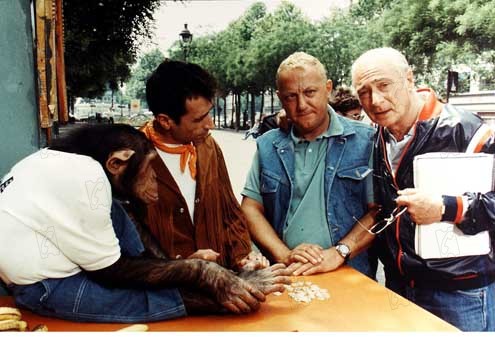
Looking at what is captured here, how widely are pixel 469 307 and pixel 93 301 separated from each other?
1.04m

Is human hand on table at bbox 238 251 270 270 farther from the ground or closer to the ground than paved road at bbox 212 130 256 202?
closer to the ground

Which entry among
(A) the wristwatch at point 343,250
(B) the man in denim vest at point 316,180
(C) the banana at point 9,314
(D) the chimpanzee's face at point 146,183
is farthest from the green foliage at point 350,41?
(C) the banana at point 9,314

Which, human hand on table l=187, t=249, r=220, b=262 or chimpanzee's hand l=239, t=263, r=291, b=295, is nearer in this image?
chimpanzee's hand l=239, t=263, r=291, b=295

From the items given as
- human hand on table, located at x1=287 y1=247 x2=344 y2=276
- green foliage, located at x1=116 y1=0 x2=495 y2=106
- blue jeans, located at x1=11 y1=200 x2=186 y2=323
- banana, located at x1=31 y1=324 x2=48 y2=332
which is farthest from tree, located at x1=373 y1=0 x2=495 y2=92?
banana, located at x1=31 y1=324 x2=48 y2=332

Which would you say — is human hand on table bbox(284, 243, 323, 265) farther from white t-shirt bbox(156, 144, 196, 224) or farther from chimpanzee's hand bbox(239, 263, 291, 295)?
white t-shirt bbox(156, 144, 196, 224)

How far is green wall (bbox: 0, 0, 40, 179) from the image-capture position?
4.68 feet

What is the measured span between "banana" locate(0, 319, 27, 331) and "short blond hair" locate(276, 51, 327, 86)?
1025 millimetres

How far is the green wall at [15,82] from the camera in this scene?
143 cm

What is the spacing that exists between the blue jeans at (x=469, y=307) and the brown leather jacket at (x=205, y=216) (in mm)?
632

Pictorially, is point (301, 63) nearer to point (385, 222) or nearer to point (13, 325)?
point (385, 222)

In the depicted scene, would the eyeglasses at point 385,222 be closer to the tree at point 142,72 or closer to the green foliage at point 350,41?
the green foliage at point 350,41

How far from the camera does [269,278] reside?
1189mm

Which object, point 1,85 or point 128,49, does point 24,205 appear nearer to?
point 1,85

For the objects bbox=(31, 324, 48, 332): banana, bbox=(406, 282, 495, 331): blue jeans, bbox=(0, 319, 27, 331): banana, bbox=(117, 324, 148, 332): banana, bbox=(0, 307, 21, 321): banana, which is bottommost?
bbox=(406, 282, 495, 331): blue jeans
